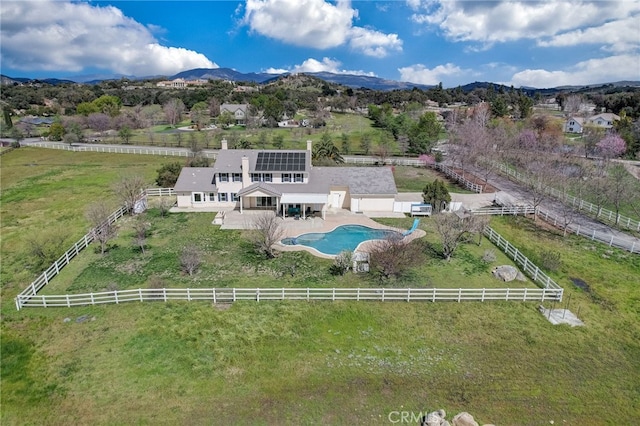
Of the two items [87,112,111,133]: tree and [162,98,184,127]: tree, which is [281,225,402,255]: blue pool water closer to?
[87,112,111,133]: tree

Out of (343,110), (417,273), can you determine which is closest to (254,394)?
(417,273)

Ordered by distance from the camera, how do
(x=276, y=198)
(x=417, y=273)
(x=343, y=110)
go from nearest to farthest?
(x=417, y=273) < (x=276, y=198) < (x=343, y=110)

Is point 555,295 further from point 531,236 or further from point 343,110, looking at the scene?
point 343,110

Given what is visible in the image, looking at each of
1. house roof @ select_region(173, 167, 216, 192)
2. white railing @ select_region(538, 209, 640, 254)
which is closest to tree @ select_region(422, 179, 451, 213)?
white railing @ select_region(538, 209, 640, 254)

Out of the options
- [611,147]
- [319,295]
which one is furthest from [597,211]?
[611,147]

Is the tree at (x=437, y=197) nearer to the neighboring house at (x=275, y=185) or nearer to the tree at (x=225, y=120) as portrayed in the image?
the neighboring house at (x=275, y=185)

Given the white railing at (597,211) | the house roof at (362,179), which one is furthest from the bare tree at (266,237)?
the white railing at (597,211)
